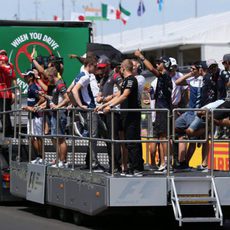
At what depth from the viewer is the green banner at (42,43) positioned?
19.8 m

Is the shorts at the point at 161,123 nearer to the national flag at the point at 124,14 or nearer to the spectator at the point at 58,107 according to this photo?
the spectator at the point at 58,107

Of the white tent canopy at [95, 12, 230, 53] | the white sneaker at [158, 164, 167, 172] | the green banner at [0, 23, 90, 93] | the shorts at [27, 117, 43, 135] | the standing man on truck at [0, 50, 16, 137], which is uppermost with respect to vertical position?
the white tent canopy at [95, 12, 230, 53]

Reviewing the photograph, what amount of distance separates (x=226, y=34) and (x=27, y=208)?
3259 centimetres

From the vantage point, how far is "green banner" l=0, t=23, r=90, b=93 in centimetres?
1981

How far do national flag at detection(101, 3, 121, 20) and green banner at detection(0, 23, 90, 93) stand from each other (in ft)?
146

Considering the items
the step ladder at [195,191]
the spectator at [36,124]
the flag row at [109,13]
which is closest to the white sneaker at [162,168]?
the step ladder at [195,191]

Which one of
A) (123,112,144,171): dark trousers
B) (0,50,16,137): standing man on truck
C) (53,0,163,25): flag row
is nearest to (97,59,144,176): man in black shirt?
(123,112,144,171): dark trousers

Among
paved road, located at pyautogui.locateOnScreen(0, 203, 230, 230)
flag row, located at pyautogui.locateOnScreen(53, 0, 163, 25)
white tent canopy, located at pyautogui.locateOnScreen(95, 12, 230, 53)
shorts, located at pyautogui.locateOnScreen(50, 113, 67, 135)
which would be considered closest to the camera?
paved road, located at pyautogui.locateOnScreen(0, 203, 230, 230)

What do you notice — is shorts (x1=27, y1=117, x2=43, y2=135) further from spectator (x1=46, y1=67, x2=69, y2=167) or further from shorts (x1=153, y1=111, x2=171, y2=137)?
shorts (x1=153, y1=111, x2=171, y2=137)

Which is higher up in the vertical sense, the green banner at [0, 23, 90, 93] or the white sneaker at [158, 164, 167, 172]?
the green banner at [0, 23, 90, 93]

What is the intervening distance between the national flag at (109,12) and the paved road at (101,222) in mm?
48910

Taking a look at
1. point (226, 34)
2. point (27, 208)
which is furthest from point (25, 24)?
point (226, 34)

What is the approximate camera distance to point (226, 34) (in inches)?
1914

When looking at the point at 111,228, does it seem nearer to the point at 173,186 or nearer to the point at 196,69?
the point at 173,186
